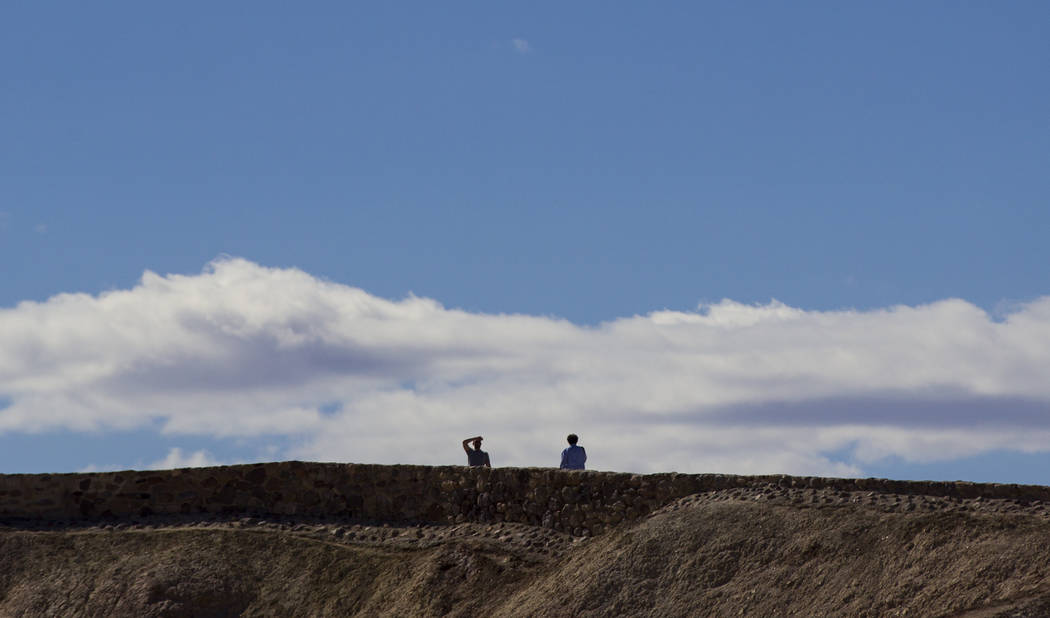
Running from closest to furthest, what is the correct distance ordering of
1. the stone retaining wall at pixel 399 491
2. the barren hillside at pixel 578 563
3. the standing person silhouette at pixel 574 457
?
the barren hillside at pixel 578 563 → the stone retaining wall at pixel 399 491 → the standing person silhouette at pixel 574 457

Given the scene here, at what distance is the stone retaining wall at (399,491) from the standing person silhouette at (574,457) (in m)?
0.62

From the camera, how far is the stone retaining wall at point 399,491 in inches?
810

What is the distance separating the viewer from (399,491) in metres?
23.6

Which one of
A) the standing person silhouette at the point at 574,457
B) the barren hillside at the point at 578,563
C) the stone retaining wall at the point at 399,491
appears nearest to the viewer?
the barren hillside at the point at 578,563

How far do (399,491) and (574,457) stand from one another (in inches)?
133

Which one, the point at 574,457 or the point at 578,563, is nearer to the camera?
the point at 578,563

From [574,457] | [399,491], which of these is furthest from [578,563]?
[399,491]

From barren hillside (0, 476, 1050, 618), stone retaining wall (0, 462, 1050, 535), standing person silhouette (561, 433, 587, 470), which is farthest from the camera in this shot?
standing person silhouette (561, 433, 587, 470)

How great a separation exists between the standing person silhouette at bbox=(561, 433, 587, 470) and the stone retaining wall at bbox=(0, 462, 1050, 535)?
24.4 inches

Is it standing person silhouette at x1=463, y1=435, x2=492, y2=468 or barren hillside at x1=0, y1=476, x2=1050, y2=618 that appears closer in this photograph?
barren hillside at x1=0, y1=476, x2=1050, y2=618

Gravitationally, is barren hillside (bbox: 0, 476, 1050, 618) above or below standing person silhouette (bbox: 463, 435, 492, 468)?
below

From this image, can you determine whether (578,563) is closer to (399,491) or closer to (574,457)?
(574,457)

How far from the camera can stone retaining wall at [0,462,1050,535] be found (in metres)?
20.6

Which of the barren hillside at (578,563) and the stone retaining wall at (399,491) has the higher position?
the stone retaining wall at (399,491)
